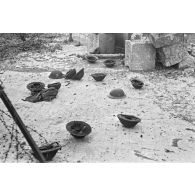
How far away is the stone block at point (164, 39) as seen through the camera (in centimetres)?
1155

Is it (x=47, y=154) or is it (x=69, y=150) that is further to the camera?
(x=69, y=150)

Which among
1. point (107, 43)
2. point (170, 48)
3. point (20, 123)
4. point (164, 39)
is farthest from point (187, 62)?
point (20, 123)

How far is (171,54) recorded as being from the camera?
11938 millimetres

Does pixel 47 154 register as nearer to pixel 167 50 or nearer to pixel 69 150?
pixel 69 150

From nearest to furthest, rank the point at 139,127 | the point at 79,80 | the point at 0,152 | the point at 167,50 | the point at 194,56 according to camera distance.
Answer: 1. the point at 0,152
2. the point at 139,127
3. the point at 79,80
4. the point at 167,50
5. the point at 194,56

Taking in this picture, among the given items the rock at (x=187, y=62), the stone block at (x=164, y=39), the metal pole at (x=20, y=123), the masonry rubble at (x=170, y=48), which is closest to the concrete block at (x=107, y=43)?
the masonry rubble at (x=170, y=48)

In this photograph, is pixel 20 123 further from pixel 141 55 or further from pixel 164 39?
pixel 164 39

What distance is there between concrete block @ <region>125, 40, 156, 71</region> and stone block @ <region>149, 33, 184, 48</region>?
38 centimetres

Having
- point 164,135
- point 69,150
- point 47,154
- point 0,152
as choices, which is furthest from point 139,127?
point 0,152

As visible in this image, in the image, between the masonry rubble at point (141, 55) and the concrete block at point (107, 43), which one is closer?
the masonry rubble at point (141, 55)

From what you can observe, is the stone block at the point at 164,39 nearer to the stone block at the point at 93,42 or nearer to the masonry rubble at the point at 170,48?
the masonry rubble at the point at 170,48

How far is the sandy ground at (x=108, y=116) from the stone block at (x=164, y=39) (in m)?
1.06

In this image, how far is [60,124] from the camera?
7.50m

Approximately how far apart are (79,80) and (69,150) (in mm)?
4871
